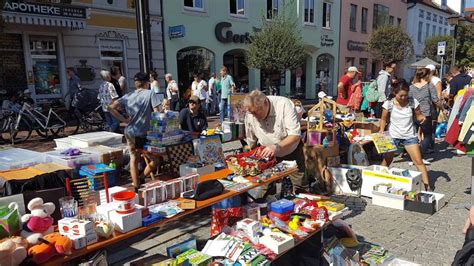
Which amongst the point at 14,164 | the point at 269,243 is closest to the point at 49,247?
the point at 269,243

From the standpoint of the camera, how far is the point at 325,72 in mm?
24234

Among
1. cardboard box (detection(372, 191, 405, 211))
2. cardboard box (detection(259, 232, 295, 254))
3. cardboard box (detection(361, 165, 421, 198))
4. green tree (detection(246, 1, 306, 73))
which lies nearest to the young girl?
cardboard box (detection(361, 165, 421, 198))

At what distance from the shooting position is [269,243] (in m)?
2.68

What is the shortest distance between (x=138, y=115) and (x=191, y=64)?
1160 cm

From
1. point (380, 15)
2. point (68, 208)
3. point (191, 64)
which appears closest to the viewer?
point (68, 208)

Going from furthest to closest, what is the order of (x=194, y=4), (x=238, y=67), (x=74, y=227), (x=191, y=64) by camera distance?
1. (x=238, y=67)
2. (x=191, y=64)
3. (x=194, y=4)
4. (x=74, y=227)

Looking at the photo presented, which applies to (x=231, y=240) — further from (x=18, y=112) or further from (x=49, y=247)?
(x=18, y=112)

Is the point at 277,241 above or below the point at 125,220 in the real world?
below

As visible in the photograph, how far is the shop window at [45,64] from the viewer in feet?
38.0

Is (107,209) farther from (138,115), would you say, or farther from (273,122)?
(138,115)

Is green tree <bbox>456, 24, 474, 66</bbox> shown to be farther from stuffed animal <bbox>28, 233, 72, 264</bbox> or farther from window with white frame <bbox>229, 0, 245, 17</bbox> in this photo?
stuffed animal <bbox>28, 233, 72, 264</bbox>

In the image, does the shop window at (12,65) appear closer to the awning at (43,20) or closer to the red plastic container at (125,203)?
the awning at (43,20)

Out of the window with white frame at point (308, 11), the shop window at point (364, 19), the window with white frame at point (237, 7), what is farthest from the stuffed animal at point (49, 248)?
the shop window at point (364, 19)

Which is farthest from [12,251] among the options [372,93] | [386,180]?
[372,93]
